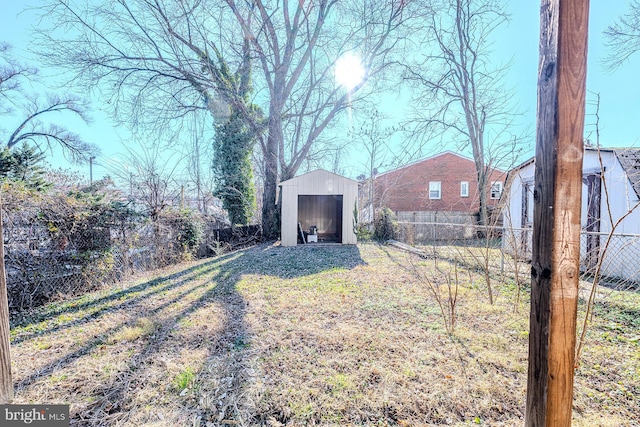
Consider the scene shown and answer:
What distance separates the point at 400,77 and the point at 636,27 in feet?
24.7

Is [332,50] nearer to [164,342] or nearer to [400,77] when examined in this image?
[400,77]

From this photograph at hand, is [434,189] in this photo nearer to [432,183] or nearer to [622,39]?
[432,183]

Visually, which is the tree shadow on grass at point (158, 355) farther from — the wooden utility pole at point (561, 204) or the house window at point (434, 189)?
the house window at point (434, 189)

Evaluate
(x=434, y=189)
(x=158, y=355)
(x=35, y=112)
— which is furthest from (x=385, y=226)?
(x=35, y=112)

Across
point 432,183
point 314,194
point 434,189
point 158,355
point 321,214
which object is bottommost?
point 158,355

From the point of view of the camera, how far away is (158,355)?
2680 mm

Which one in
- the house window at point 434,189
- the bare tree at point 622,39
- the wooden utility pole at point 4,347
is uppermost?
the bare tree at point 622,39

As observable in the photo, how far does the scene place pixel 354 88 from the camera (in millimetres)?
12289

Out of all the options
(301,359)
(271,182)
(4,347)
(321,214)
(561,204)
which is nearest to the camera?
(561,204)

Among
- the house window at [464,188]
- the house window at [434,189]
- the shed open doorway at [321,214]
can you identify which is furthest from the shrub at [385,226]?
the house window at [464,188]

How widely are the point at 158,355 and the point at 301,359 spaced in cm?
142

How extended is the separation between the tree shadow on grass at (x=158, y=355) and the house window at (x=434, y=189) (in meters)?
16.1

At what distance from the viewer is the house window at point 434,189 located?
60.6ft

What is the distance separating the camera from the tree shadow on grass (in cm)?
196
